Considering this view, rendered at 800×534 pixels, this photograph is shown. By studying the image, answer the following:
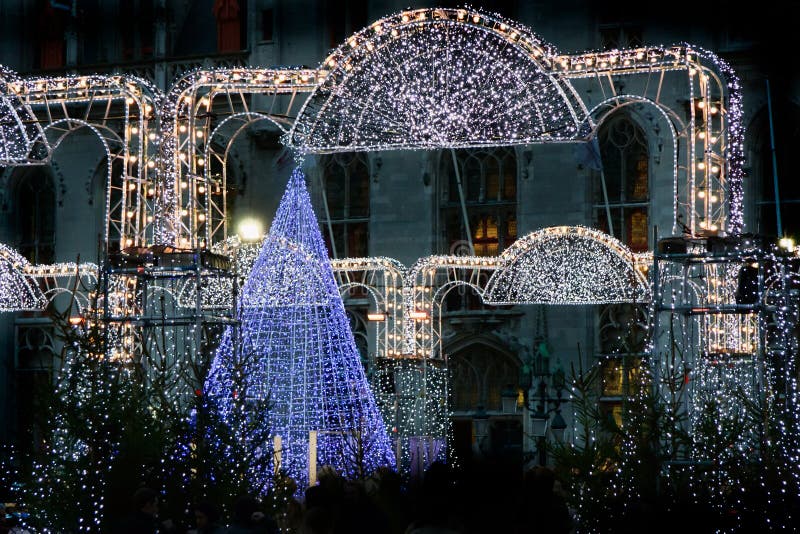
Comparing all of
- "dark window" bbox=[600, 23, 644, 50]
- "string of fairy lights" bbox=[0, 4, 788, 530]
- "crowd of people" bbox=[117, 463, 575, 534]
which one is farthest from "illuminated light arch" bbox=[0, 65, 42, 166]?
"dark window" bbox=[600, 23, 644, 50]

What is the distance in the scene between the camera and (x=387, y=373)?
27375mm

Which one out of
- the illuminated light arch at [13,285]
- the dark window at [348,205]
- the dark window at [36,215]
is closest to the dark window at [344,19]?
the dark window at [348,205]

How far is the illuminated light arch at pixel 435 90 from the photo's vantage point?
796 inches

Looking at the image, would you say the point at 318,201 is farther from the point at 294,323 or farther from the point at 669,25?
the point at 294,323

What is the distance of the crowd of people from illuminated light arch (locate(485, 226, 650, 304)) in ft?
42.6

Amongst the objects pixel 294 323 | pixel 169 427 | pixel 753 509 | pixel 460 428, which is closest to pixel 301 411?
pixel 294 323

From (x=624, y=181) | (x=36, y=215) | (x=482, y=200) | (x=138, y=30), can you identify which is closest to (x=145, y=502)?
(x=624, y=181)

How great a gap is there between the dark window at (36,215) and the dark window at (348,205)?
7.41 m

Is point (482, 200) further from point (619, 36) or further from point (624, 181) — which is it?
point (619, 36)

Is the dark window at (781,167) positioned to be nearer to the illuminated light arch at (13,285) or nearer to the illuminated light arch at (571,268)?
the illuminated light arch at (571,268)

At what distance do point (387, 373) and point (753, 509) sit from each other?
47.2 feet

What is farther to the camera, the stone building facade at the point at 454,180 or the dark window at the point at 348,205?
the dark window at the point at 348,205

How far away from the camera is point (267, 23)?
34.8m

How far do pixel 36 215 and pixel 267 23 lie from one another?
773 cm
